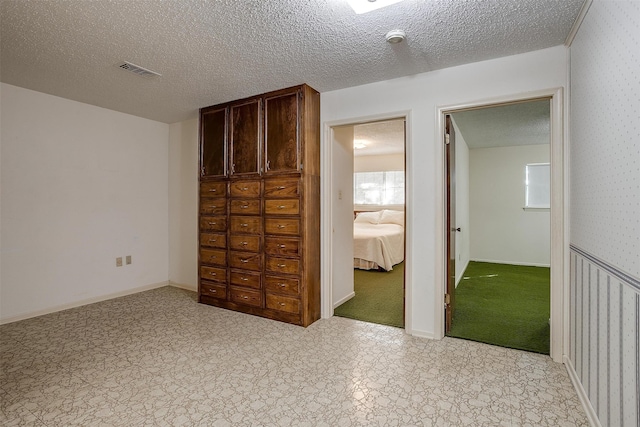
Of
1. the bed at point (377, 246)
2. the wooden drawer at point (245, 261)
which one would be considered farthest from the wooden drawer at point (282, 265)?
the bed at point (377, 246)

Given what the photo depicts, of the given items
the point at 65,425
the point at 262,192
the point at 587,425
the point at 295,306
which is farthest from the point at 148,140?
the point at 587,425

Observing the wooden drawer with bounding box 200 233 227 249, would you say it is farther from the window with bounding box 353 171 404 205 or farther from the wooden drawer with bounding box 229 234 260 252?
the window with bounding box 353 171 404 205

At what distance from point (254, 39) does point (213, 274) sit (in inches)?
97.5

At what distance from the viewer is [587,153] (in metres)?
1.81

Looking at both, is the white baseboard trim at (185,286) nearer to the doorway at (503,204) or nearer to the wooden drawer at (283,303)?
the wooden drawer at (283,303)

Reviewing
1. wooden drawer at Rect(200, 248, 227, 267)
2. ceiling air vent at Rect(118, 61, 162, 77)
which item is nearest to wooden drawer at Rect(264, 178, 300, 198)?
wooden drawer at Rect(200, 248, 227, 267)

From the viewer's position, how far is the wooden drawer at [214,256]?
3.52m

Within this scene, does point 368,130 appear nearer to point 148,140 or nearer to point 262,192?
point 262,192

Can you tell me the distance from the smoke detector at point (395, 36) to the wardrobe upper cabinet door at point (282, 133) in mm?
1113

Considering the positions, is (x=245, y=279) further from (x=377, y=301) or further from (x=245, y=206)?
(x=377, y=301)

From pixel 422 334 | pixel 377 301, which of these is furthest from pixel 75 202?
pixel 422 334

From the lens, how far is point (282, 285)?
122 inches

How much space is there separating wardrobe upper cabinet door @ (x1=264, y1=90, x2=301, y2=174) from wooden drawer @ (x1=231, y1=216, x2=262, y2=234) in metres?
0.51

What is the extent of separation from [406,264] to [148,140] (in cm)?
368
